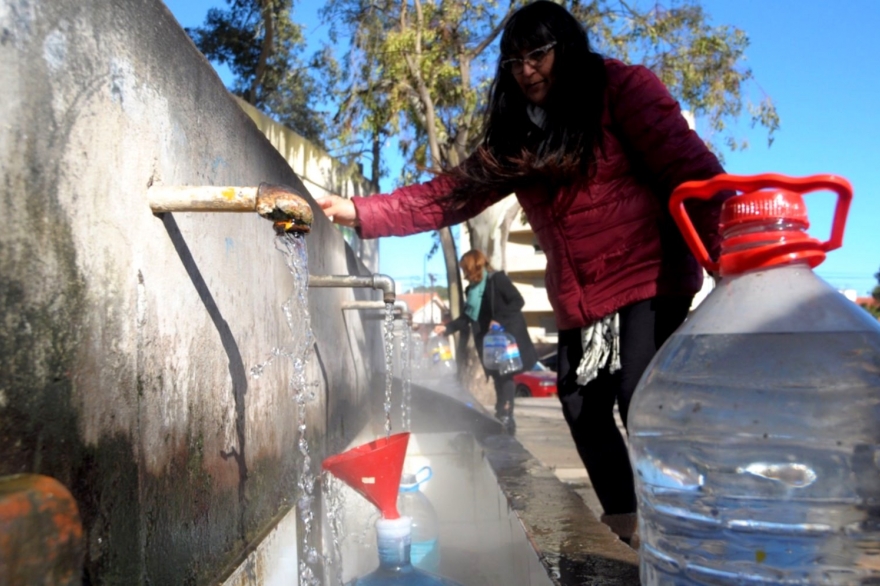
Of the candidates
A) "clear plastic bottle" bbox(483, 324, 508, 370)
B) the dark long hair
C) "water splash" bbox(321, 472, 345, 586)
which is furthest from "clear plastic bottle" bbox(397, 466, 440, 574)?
"clear plastic bottle" bbox(483, 324, 508, 370)

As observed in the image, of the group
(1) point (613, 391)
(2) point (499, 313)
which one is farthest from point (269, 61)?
(1) point (613, 391)

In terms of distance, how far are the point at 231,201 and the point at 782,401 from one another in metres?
1.03

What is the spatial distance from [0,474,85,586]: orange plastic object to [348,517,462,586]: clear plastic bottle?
120cm

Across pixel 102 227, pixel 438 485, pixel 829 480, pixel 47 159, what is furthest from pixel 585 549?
pixel 438 485

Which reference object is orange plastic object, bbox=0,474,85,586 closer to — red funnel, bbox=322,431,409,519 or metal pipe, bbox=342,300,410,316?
red funnel, bbox=322,431,409,519

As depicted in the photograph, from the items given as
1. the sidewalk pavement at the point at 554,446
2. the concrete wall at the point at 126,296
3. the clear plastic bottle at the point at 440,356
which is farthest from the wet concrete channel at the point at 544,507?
the clear plastic bottle at the point at 440,356

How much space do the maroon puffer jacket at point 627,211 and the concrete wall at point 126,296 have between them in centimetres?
106

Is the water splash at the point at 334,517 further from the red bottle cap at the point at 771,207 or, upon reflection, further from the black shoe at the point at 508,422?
the black shoe at the point at 508,422

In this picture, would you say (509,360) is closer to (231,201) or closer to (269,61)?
(231,201)

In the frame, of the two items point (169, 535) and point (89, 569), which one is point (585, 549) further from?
point (89, 569)

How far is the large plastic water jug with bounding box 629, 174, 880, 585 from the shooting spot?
126 cm

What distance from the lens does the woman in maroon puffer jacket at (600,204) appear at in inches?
96.7

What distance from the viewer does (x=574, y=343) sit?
2.70 metres

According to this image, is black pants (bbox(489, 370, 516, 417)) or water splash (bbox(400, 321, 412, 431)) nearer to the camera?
water splash (bbox(400, 321, 412, 431))
